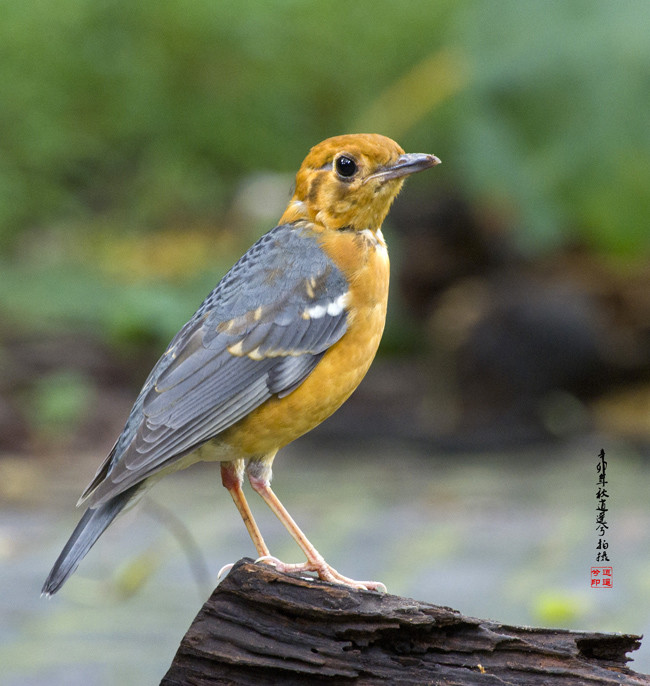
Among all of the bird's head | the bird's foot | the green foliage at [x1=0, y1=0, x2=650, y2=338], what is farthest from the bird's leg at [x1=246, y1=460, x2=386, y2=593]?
the green foliage at [x1=0, y1=0, x2=650, y2=338]

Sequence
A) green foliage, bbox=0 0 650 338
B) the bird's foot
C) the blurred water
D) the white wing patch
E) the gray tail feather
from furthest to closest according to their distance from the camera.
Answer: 1. green foliage, bbox=0 0 650 338
2. the blurred water
3. the white wing patch
4. the bird's foot
5. the gray tail feather

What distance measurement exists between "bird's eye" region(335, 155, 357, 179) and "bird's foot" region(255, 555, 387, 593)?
4.55 feet

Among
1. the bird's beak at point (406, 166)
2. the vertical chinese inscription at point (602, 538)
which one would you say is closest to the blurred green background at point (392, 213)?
the vertical chinese inscription at point (602, 538)

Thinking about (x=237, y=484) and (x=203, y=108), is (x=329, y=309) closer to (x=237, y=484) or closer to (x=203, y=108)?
(x=237, y=484)

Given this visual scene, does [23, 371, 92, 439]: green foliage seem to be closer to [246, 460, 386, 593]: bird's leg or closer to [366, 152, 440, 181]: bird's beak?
[246, 460, 386, 593]: bird's leg

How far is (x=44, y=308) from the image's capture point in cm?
923

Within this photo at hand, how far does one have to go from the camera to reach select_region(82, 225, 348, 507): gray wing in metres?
4.09

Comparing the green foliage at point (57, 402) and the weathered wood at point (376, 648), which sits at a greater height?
the green foliage at point (57, 402)

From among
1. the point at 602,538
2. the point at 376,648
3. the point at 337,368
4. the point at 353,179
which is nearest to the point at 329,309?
the point at 337,368

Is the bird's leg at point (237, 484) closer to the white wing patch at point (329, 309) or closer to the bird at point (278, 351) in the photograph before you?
the bird at point (278, 351)

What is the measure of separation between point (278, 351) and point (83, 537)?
94cm

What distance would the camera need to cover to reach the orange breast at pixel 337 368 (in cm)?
417

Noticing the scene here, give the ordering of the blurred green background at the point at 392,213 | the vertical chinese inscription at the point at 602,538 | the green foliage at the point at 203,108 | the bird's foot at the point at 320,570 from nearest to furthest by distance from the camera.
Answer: the bird's foot at the point at 320,570 < the vertical chinese inscription at the point at 602,538 < the blurred green background at the point at 392,213 < the green foliage at the point at 203,108

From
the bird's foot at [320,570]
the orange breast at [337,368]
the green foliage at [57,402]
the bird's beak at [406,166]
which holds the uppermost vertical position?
the green foliage at [57,402]
